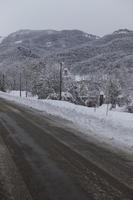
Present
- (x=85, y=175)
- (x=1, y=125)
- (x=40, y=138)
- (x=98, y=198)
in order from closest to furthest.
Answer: (x=98, y=198) → (x=85, y=175) → (x=40, y=138) → (x=1, y=125)

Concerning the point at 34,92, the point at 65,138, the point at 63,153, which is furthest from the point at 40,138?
the point at 34,92

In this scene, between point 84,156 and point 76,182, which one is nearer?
point 76,182

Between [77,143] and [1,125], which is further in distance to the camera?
[1,125]

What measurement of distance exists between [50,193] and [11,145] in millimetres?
3844

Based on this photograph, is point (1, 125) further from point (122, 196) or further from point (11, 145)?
point (122, 196)

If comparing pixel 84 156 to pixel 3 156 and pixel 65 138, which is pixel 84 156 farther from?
pixel 65 138

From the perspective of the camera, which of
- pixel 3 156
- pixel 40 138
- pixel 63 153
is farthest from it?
pixel 40 138

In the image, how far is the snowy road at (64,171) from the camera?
15.9 ft

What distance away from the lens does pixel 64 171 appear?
19.7 feet

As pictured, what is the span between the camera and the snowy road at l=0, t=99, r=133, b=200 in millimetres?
4832

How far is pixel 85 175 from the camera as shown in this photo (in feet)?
18.9

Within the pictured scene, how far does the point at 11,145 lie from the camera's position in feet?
27.5

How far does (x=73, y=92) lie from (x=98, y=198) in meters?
58.7

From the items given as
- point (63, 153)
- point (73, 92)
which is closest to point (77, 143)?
point (63, 153)
